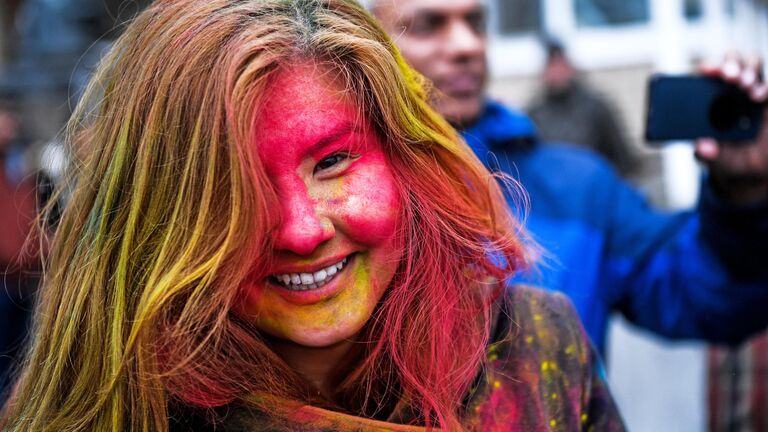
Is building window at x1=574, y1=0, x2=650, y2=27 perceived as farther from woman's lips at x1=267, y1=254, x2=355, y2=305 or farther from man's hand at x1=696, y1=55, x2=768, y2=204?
woman's lips at x1=267, y1=254, x2=355, y2=305

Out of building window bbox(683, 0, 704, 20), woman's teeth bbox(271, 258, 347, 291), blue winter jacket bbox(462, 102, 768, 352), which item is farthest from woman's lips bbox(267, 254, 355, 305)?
building window bbox(683, 0, 704, 20)

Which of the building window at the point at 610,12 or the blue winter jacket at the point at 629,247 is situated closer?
the blue winter jacket at the point at 629,247

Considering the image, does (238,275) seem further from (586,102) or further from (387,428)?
(586,102)

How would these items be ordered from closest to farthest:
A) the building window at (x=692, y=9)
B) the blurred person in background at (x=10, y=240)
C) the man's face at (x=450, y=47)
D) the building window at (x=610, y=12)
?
1. the man's face at (x=450, y=47)
2. the blurred person in background at (x=10, y=240)
3. the building window at (x=692, y=9)
4. the building window at (x=610, y=12)

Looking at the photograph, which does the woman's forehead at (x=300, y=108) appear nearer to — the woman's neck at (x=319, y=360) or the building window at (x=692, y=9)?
the woman's neck at (x=319, y=360)

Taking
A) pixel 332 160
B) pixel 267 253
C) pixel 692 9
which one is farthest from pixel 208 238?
pixel 692 9

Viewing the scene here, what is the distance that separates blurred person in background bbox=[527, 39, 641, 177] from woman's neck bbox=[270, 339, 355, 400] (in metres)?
4.44

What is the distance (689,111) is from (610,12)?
5.97 m

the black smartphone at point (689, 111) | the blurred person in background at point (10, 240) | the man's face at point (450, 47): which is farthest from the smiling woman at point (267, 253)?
the blurred person in background at point (10, 240)

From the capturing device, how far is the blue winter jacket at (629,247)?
85.4 inches

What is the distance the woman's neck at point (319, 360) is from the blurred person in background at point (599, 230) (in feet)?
2.77

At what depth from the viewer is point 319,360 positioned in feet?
4.54

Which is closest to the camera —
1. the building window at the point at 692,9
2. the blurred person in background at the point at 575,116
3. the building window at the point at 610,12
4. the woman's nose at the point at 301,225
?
the woman's nose at the point at 301,225

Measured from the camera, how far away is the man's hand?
1.94 metres
